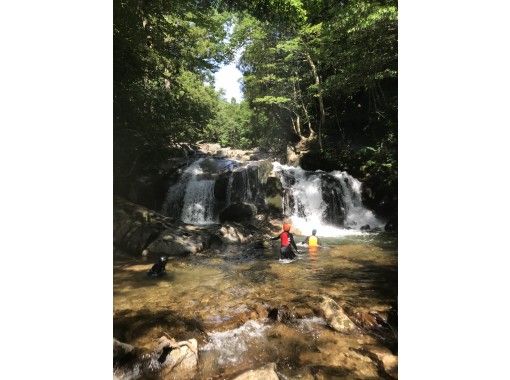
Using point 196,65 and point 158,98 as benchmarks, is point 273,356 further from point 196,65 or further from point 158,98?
point 158,98

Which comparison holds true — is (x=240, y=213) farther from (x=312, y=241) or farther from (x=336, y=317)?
(x=336, y=317)

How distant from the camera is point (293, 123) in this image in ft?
22.6

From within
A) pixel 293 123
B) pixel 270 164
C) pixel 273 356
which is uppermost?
pixel 293 123

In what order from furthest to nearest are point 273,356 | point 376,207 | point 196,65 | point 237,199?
point 237,199, point 376,207, point 196,65, point 273,356

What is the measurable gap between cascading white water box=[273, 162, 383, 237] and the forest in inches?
57.1

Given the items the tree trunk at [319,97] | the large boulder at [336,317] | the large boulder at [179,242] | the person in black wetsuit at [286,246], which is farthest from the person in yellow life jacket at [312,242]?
the tree trunk at [319,97]

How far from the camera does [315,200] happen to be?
929 centimetres

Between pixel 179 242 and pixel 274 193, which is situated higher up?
pixel 274 193

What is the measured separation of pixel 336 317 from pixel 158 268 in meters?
2.28

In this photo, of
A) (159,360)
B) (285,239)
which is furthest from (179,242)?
(159,360)

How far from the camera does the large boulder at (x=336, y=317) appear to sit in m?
2.70

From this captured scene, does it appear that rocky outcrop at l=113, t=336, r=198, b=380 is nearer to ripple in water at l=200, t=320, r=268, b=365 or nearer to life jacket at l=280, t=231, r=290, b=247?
ripple in water at l=200, t=320, r=268, b=365
